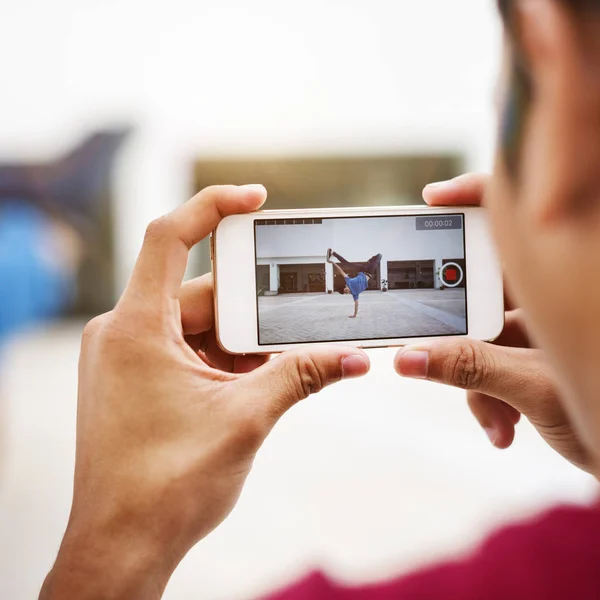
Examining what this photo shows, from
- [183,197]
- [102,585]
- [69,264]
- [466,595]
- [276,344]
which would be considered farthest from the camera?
[69,264]

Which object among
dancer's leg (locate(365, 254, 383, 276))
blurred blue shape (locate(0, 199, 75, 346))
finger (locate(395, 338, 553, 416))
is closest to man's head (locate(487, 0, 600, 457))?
finger (locate(395, 338, 553, 416))

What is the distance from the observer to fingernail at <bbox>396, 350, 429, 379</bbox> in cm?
65

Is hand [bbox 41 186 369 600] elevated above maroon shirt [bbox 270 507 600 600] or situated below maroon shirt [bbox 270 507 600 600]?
above

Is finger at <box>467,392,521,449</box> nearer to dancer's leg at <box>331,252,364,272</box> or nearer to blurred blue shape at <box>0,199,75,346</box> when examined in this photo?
dancer's leg at <box>331,252,364,272</box>

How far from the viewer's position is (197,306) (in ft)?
2.59

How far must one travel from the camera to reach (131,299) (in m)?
0.65

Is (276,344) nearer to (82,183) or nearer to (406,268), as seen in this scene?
(406,268)

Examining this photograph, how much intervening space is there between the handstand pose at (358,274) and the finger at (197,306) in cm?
21

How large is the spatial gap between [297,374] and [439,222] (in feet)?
1.13

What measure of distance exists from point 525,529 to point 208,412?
0.75 metres

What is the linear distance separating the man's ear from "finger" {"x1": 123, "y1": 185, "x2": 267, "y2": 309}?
20.1 inches

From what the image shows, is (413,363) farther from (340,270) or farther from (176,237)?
(176,237)

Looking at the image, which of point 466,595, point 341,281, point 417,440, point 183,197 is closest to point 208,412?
point 341,281

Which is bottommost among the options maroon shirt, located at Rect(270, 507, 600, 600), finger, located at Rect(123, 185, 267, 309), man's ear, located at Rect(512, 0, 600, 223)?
maroon shirt, located at Rect(270, 507, 600, 600)
